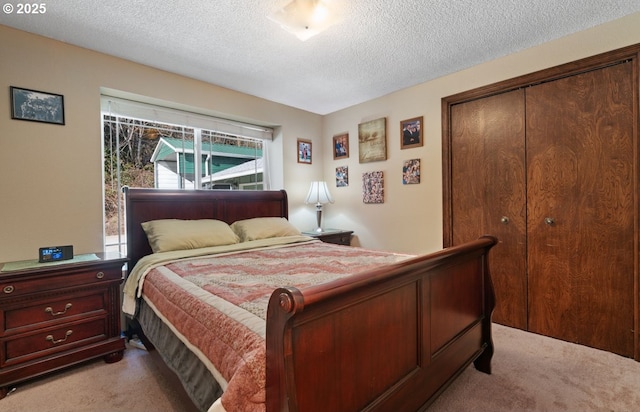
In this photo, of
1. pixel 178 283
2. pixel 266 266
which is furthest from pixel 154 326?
pixel 266 266

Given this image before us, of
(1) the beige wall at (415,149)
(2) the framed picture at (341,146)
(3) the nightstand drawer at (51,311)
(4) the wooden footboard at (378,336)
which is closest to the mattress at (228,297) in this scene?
(4) the wooden footboard at (378,336)

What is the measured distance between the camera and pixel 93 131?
2475mm

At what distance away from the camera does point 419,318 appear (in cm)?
139

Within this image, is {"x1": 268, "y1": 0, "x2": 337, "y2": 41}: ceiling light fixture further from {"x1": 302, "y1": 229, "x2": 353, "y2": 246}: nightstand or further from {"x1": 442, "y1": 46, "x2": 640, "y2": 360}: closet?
{"x1": 302, "y1": 229, "x2": 353, "y2": 246}: nightstand

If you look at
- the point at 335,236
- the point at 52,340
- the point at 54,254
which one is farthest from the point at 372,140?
the point at 52,340

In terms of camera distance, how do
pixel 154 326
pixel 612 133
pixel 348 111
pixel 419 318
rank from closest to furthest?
pixel 419 318
pixel 154 326
pixel 612 133
pixel 348 111

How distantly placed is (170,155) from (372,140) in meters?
2.29

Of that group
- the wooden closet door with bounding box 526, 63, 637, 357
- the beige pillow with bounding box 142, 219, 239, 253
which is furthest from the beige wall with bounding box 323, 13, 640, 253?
the beige pillow with bounding box 142, 219, 239, 253

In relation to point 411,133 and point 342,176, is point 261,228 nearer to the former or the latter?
point 342,176

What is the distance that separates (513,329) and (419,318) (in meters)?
1.84

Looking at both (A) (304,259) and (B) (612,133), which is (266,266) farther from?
(B) (612,133)

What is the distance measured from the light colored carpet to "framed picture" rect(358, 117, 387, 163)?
229 cm

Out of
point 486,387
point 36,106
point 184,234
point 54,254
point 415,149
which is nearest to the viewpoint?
point 486,387

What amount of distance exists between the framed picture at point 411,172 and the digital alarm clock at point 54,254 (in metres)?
3.07
